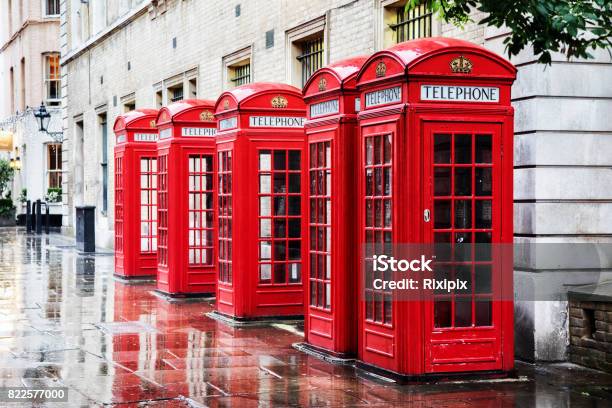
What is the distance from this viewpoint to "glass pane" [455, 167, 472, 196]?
903 cm

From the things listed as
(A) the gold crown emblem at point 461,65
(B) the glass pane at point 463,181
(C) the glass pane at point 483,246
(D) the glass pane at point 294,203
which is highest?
(A) the gold crown emblem at point 461,65

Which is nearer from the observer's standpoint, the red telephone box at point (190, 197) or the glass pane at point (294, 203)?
the glass pane at point (294, 203)

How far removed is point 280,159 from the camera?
12977 millimetres

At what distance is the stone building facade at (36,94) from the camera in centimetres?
4675

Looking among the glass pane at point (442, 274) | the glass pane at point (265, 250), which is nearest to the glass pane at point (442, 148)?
the glass pane at point (442, 274)

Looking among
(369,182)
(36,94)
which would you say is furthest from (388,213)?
(36,94)

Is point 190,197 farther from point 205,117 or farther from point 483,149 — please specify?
point 483,149

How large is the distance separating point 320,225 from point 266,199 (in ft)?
7.89

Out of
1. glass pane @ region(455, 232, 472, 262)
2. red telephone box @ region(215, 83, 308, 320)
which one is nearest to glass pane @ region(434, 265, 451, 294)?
glass pane @ region(455, 232, 472, 262)

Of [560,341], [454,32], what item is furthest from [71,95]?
[560,341]

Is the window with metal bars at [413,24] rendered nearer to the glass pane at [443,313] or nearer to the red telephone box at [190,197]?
the red telephone box at [190,197]

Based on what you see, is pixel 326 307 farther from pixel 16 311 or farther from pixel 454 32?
pixel 16 311

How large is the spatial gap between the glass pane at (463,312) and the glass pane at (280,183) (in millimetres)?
4309

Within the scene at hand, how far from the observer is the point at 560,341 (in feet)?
33.7
